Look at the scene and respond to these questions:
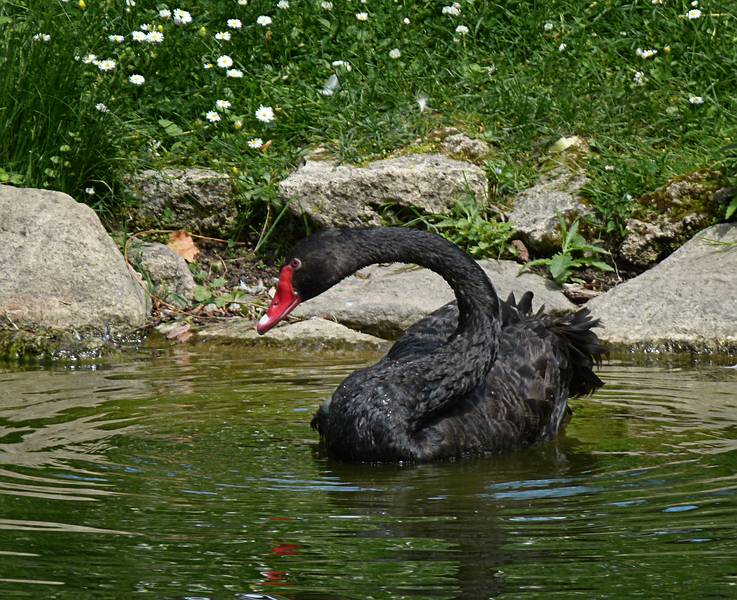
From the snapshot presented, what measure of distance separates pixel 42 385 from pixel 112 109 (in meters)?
2.82

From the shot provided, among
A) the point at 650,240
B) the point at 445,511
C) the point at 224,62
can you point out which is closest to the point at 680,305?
the point at 650,240

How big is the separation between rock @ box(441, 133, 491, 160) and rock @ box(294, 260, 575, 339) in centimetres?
98

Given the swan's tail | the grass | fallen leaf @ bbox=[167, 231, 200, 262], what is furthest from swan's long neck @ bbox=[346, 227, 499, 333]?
fallen leaf @ bbox=[167, 231, 200, 262]

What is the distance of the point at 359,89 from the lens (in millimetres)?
9328

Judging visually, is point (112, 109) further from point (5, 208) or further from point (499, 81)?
point (499, 81)

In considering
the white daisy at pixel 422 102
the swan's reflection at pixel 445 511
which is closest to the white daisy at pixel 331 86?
the white daisy at pixel 422 102

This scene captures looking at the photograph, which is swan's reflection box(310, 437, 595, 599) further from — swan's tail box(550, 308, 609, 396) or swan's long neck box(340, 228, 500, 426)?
swan's tail box(550, 308, 609, 396)

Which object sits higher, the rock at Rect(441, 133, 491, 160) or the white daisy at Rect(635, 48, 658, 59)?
the white daisy at Rect(635, 48, 658, 59)

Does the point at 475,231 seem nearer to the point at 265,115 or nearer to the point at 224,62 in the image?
the point at 265,115

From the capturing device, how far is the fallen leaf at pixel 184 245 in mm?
8695

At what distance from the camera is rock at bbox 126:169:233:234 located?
8.83m

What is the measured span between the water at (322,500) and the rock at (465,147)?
256 centimetres

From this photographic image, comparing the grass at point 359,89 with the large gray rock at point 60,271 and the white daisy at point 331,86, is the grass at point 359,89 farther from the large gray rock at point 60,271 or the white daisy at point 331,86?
the large gray rock at point 60,271

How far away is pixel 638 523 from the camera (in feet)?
13.5
